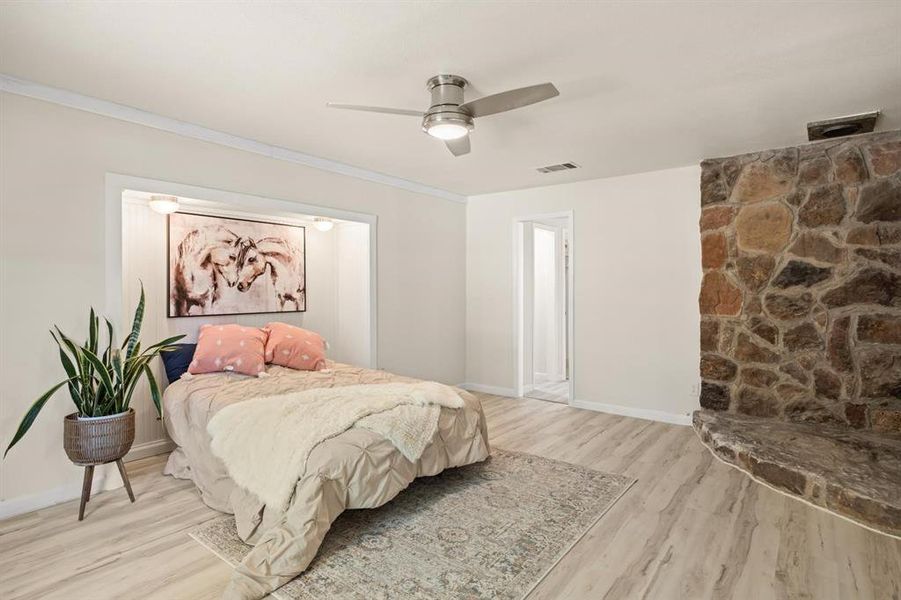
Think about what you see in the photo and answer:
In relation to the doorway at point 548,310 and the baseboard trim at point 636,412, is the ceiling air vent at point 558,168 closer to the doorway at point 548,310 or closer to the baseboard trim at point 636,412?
the doorway at point 548,310

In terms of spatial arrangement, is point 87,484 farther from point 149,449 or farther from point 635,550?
point 635,550

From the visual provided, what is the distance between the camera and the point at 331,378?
3662 millimetres

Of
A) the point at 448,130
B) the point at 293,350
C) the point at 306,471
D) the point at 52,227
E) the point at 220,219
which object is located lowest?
the point at 306,471

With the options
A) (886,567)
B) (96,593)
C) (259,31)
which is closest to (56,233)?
(259,31)

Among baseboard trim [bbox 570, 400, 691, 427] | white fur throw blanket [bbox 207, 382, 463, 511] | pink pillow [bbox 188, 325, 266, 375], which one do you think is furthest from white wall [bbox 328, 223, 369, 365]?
baseboard trim [bbox 570, 400, 691, 427]

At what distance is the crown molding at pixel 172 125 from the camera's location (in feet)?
8.95

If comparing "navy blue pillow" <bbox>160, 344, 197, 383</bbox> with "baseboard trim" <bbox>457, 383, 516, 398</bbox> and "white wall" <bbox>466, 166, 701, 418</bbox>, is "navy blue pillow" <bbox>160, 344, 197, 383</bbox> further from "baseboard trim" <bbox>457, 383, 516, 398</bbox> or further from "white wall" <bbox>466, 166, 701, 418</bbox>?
"white wall" <bbox>466, 166, 701, 418</bbox>

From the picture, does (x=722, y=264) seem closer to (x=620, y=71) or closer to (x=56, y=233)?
(x=620, y=71)

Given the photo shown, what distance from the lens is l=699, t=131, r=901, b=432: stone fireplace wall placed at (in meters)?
3.65

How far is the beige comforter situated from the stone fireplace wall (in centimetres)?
260

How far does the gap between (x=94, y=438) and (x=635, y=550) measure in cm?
298

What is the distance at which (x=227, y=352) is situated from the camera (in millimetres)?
3705

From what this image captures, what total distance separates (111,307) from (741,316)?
16.2 feet

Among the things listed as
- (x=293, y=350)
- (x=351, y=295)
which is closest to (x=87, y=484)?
(x=293, y=350)
